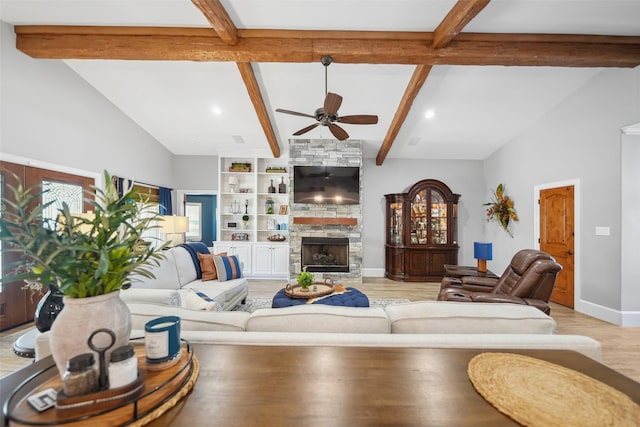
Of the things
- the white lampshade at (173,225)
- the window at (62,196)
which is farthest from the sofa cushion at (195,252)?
the window at (62,196)

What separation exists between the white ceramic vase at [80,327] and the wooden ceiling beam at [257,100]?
3.52 meters

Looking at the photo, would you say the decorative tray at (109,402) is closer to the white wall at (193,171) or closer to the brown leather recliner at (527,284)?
the brown leather recliner at (527,284)

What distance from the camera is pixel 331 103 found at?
292cm

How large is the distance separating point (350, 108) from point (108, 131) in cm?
407

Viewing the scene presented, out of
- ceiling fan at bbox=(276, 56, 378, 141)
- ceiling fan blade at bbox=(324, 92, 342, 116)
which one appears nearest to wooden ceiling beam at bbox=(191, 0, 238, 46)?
ceiling fan at bbox=(276, 56, 378, 141)

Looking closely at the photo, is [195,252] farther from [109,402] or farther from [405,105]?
[405,105]

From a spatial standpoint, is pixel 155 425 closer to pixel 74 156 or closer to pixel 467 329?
pixel 467 329

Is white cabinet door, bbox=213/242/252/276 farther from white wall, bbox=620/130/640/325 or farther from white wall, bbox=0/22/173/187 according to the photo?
white wall, bbox=620/130/640/325

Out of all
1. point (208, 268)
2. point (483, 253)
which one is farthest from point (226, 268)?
point (483, 253)

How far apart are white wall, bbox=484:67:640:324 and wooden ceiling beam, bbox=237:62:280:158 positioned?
4.71 m

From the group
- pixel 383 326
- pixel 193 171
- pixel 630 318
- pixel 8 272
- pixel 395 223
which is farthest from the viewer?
pixel 193 171

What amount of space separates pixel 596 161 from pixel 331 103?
379 centimetres

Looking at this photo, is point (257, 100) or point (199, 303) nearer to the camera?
point (199, 303)

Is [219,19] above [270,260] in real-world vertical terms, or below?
above
